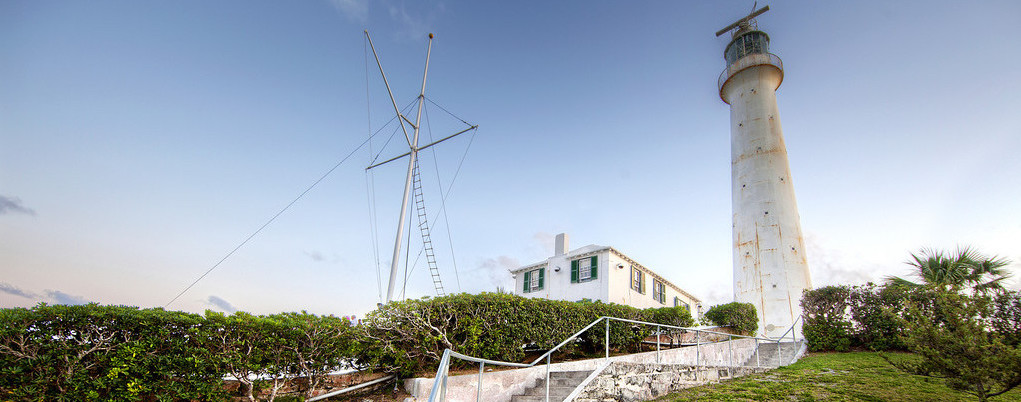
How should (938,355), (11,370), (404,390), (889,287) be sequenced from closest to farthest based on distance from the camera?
1. (11,370)
2. (938,355)
3. (404,390)
4. (889,287)

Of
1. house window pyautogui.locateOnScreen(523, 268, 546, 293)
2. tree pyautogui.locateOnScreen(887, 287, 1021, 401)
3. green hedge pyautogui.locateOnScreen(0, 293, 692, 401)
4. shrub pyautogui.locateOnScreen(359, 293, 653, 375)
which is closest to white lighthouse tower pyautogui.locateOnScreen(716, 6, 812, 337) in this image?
house window pyautogui.locateOnScreen(523, 268, 546, 293)

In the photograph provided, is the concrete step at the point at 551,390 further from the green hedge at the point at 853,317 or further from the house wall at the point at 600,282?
the house wall at the point at 600,282

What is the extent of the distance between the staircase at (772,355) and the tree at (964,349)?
652cm

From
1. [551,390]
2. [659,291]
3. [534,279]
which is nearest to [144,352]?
[551,390]

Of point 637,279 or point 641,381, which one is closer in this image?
point 641,381

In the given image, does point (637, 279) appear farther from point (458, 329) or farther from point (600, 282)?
point (458, 329)

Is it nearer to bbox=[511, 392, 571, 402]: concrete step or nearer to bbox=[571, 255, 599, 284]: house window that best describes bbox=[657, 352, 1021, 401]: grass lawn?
bbox=[511, 392, 571, 402]: concrete step

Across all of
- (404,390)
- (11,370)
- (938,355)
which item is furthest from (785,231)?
(11,370)

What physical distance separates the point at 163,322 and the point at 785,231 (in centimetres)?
2146

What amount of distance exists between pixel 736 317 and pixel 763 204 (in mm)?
5502

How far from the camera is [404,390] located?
8.03 meters

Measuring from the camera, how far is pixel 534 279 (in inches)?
1041

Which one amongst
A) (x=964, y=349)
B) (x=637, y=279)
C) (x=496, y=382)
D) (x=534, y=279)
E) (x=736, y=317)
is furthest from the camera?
(x=534, y=279)

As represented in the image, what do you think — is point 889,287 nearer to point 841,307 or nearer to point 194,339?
point 841,307
